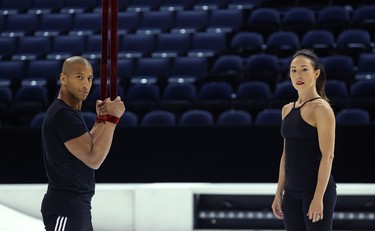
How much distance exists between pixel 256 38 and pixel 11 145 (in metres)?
3.93

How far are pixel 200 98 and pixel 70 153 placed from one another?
5.84 metres

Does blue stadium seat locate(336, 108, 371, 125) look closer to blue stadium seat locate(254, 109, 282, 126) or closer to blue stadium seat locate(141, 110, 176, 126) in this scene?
blue stadium seat locate(254, 109, 282, 126)

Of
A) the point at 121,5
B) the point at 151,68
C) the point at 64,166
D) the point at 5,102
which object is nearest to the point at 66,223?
the point at 64,166

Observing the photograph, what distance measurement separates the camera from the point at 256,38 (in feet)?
31.5

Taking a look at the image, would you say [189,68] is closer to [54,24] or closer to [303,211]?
[54,24]

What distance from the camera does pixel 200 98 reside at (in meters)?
8.49

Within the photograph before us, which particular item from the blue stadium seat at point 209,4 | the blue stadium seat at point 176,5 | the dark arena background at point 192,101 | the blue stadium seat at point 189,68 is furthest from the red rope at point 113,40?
the blue stadium seat at point 176,5

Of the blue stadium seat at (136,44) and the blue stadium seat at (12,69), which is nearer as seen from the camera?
the blue stadium seat at (12,69)

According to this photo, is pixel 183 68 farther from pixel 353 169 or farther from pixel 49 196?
pixel 49 196

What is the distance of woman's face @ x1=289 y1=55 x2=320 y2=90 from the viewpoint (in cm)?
319

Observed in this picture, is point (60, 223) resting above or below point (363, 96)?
below

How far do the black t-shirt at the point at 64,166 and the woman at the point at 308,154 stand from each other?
993 mm

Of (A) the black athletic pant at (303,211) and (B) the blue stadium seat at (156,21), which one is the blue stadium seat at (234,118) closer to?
(B) the blue stadium seat at (156,21)

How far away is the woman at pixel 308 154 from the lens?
310 centimetres
